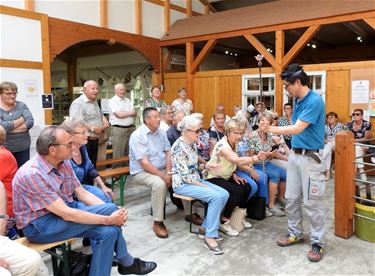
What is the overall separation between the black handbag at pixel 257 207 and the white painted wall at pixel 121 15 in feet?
16.4

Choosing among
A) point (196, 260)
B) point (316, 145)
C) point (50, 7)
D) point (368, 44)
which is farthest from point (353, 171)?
point (368, 44)

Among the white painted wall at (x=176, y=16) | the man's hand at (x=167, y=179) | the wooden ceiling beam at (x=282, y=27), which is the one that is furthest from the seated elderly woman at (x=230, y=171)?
the white painted wall at (x=176, y=16)

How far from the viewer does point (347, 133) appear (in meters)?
3.16

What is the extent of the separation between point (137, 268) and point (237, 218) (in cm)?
137

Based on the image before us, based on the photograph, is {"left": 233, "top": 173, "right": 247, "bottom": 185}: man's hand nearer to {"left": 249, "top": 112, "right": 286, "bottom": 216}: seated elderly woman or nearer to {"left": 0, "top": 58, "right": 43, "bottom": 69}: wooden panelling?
{"left": 249, "top": 112, "right": 286, "bottom": 216}: seated elderly woman

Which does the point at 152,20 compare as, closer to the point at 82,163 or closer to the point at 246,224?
the point at 82,163

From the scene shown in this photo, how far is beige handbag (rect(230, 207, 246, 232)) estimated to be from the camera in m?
3.49

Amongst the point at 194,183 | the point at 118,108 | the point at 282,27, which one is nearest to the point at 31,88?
the point at 118,108

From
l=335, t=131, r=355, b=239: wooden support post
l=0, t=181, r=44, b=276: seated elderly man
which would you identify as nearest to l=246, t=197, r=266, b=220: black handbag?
l=335, t=131, r=355, b=239: wooden support post

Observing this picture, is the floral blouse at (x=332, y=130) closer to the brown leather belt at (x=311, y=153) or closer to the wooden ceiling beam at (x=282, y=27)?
the wooden ceiling beam at (x=282, y=27)

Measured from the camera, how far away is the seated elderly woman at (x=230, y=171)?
10.9 ft

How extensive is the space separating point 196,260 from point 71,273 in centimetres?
107

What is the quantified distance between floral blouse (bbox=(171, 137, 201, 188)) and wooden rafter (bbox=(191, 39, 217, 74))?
4.79 metres

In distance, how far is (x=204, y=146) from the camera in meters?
4.16
